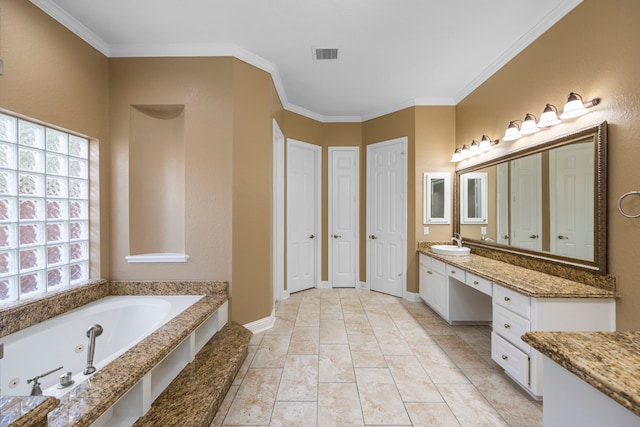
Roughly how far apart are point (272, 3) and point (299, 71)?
963mm

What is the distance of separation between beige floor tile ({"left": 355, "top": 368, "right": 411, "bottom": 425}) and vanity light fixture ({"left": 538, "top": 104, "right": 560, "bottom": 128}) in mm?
2361

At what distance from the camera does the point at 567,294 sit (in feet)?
5.30

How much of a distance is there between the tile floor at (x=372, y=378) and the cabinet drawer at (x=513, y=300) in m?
0.58

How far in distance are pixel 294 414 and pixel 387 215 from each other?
288 centimetres

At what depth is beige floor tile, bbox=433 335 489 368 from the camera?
2.15 metres

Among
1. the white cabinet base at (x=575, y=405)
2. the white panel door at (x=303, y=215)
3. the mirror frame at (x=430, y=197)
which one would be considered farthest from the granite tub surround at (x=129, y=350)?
the mirror frame at (x=430, y=197)

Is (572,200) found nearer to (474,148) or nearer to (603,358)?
(474,148)

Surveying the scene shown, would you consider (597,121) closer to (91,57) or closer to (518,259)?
(518,259)

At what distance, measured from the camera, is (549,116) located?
2002mm

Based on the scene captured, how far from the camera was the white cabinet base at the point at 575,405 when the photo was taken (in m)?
0.67

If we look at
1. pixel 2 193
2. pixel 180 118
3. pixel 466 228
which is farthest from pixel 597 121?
pixel 2 193

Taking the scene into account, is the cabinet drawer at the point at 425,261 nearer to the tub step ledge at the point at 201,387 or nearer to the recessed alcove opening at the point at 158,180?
the tub step ledge at the point at 201,387

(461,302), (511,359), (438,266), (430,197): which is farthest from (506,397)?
(430,197)

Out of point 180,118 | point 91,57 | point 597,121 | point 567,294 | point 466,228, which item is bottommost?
point 567,294
